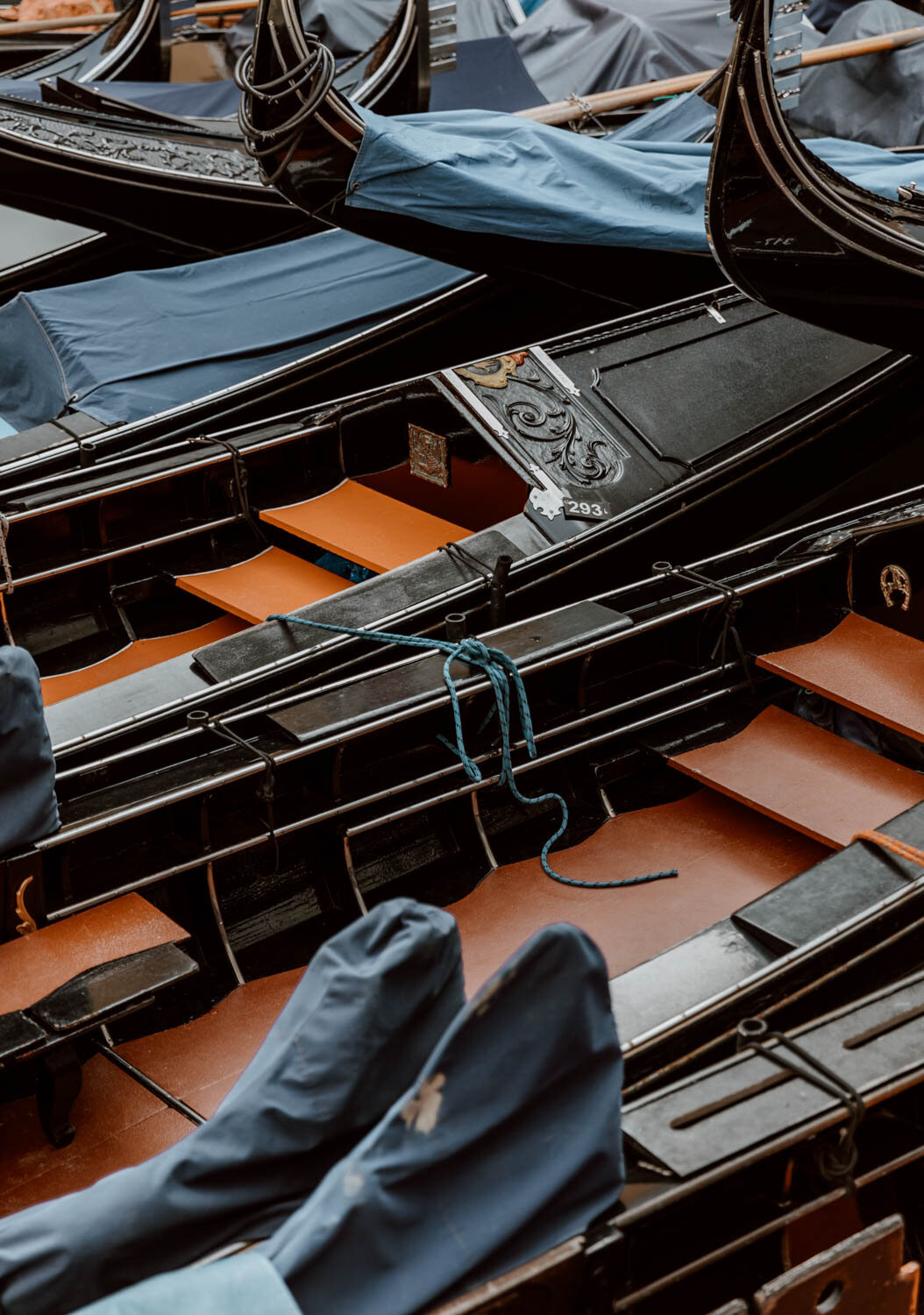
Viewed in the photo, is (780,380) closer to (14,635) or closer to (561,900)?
(561,900)

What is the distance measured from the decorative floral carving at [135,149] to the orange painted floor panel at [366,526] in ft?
5.03

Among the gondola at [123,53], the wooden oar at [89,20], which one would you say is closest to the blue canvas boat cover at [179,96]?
the gondola at [123,53]

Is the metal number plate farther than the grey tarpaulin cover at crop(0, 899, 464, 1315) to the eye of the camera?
Yes

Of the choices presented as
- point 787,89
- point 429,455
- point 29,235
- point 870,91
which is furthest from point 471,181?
point 870,91

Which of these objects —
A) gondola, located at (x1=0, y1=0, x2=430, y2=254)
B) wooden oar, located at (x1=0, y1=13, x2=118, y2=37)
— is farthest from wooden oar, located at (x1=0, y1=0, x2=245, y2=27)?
gondola, located at (x1=0, y1=0, x2=430, y2=254)

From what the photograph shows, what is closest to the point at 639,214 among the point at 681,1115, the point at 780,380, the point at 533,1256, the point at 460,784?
the point at 780,380

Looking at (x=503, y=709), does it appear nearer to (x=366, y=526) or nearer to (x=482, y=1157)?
(x=366, y=526)

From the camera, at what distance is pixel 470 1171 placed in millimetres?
1209

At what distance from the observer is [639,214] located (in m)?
3.25

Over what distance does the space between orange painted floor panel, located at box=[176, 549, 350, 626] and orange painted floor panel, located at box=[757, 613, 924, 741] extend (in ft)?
3.09

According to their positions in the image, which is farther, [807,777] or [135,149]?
[135,149]

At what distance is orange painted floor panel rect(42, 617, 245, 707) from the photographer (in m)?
2.83

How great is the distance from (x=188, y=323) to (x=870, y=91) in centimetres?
376

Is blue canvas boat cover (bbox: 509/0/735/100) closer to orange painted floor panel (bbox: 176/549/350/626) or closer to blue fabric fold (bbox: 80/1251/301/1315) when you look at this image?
orange painted floor panel (bbox: 176/549/350/626)
